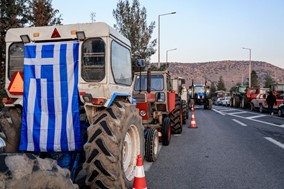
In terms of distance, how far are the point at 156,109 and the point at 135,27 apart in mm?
18463

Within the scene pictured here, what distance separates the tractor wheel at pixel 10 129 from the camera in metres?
4.55

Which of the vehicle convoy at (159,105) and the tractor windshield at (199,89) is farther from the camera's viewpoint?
the tractor windshield at (199,89)

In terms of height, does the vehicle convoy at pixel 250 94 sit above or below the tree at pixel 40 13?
below

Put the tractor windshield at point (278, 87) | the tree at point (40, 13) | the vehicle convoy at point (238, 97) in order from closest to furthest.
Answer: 1. the tree at point (40, 13)
2. the tractor windshield at point (278, 87)
3. the vehicle convoy at point (238, 97)

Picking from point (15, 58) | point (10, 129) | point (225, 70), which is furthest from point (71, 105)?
point (225, 70)

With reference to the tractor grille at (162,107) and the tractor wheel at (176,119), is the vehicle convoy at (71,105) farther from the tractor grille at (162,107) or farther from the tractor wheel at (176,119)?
the tractor wheel at (176,119)

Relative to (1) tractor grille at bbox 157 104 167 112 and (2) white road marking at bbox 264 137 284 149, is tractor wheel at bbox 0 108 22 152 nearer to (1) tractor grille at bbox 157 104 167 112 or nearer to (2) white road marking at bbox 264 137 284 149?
(1) tractor grille at bbox 157 104 167 112

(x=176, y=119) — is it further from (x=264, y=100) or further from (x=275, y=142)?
(x=264, y=100)

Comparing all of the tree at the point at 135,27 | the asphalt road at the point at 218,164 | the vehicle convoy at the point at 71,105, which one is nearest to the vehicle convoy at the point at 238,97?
the tree at the point at 135,27

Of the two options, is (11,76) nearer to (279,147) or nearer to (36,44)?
→ (36,44)

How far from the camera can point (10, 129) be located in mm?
4582

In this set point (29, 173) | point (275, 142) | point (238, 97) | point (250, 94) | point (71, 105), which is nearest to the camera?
point (29, 173)

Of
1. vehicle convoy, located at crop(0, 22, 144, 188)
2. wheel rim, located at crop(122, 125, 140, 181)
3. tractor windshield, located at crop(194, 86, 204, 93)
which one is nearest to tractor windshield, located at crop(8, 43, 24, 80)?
vehicle convoy, located at crop(0, 22, 144, 188)

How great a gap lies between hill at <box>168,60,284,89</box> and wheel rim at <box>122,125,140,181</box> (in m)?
137
